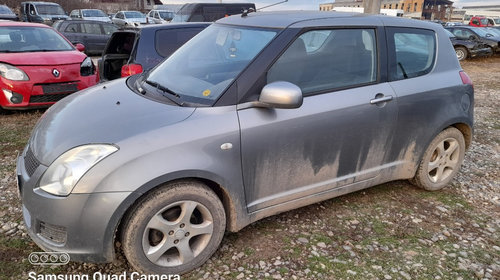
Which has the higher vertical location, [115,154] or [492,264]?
[115,154]

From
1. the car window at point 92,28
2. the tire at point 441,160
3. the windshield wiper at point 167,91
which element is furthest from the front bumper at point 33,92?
the car window at point 92,28

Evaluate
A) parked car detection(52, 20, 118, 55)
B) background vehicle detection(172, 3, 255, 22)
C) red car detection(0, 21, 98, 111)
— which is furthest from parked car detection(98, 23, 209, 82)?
parked car detection(52, 20, 118, 55)

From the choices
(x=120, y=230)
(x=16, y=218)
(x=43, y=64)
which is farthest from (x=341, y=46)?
(x=43, y=64)

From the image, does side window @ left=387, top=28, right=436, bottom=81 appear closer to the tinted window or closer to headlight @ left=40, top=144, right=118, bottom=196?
headlight @ left=40, top=144, right=118, bottom=196

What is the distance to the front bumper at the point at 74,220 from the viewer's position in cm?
207

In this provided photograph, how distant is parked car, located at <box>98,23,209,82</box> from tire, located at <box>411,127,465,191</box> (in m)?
3.53

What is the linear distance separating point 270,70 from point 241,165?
703 mm

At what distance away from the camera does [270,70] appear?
2578 mm

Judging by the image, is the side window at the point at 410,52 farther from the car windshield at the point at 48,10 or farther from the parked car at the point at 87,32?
the car windshield at the point at 48,10

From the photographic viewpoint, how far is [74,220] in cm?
209

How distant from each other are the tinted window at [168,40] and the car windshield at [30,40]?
2.17 m

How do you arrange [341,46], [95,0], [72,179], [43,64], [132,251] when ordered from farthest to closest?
1. [95,0]
2. [43,64]
3. [341,46]
4. [132,251]
5. [72,179]

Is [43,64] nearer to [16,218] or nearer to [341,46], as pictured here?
[16,218]

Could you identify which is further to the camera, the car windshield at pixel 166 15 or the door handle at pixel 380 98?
the car windshield at pixel 166 15
